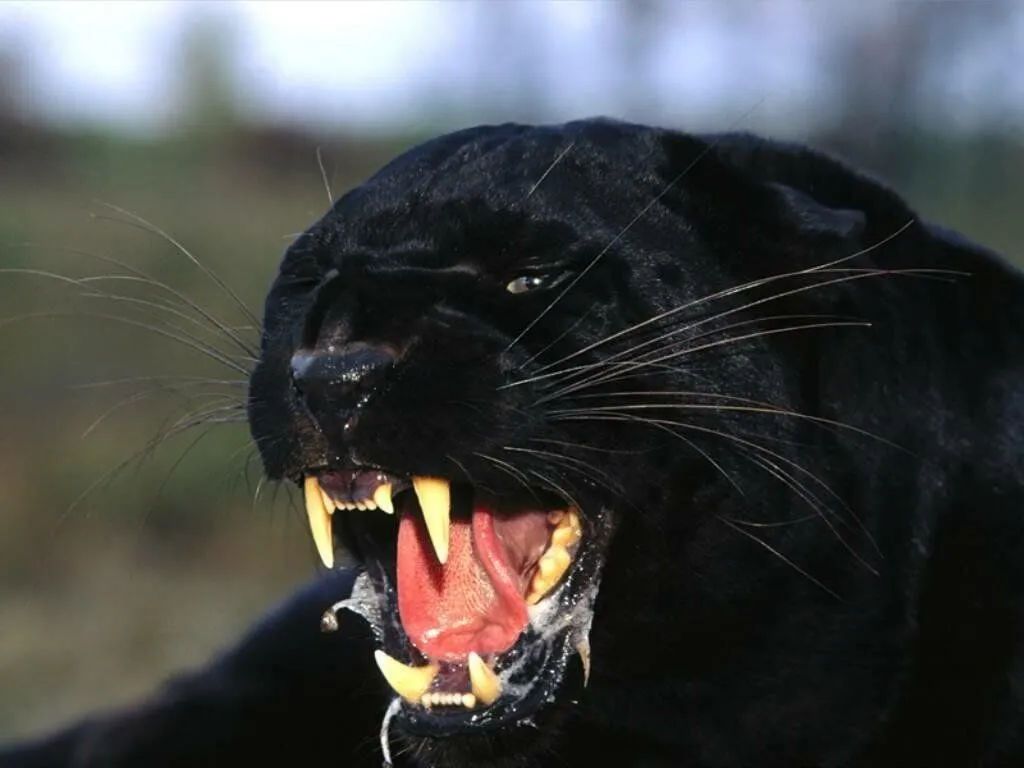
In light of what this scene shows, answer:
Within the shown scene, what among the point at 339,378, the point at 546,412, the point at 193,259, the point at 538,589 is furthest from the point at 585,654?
the point at 193,259

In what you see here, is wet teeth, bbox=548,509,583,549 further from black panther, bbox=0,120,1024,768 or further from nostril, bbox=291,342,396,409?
nostril, bbox=291,342,396,409

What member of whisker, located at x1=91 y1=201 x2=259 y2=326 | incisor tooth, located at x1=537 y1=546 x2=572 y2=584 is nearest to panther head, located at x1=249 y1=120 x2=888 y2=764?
incisor tooth, located at x1=537 y1=546 x2=572 y2=584

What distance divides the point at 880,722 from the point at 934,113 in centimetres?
2038

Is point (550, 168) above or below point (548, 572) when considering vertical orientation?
above

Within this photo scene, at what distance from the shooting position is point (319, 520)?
2.85 meters

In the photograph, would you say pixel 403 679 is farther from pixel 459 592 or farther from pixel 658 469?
pixel 658 469

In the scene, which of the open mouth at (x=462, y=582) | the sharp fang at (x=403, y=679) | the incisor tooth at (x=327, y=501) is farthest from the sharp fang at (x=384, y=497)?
the sharp fang at (x=403, y=679)

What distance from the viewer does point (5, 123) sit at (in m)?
18.2

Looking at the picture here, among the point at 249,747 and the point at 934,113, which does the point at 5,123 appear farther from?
the point at 249,747

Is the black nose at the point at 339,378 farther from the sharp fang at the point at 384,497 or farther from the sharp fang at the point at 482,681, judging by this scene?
the sharp fang at the point at 482,681

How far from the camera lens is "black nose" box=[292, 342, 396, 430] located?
2674 mm

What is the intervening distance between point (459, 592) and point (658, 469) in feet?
1.28

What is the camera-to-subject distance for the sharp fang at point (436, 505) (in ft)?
8.93

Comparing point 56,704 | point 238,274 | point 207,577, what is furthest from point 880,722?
point 238,274
